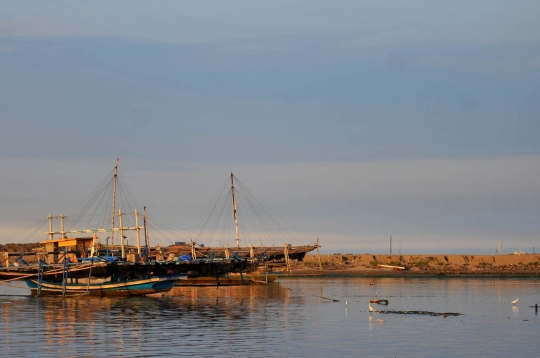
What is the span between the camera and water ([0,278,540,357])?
37000 mm

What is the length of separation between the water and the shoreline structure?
55.3 meters

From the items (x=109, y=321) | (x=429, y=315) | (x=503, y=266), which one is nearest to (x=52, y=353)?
(x=109, y=321)

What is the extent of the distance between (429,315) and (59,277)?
35.8 meters

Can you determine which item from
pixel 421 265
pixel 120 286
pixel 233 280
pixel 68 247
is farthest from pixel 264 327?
pixel 421 265

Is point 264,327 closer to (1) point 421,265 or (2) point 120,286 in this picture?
(2) point 120,286

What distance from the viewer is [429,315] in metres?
53.4

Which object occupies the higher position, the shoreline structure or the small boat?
the small boat

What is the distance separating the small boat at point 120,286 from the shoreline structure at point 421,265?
178 ft

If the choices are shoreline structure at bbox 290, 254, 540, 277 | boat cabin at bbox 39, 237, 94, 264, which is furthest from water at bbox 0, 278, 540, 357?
shoreline structure at bbox 290, 254, 540, 277

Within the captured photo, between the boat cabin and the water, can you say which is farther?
the boat cabin

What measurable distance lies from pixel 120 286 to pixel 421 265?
82.0m

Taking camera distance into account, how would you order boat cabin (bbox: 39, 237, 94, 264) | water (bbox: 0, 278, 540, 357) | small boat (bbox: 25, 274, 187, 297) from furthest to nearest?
boat cabin (bbox: 39, 237, 94, 264), small boat (bbox: 25, 274, 187, 297), water (bbox: 0, 278, 540, 357)

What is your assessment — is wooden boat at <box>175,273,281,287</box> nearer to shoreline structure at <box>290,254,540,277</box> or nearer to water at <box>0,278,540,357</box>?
water at <box>0,278,540,357</box>

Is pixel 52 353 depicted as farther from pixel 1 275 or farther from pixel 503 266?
pixel 503 266
